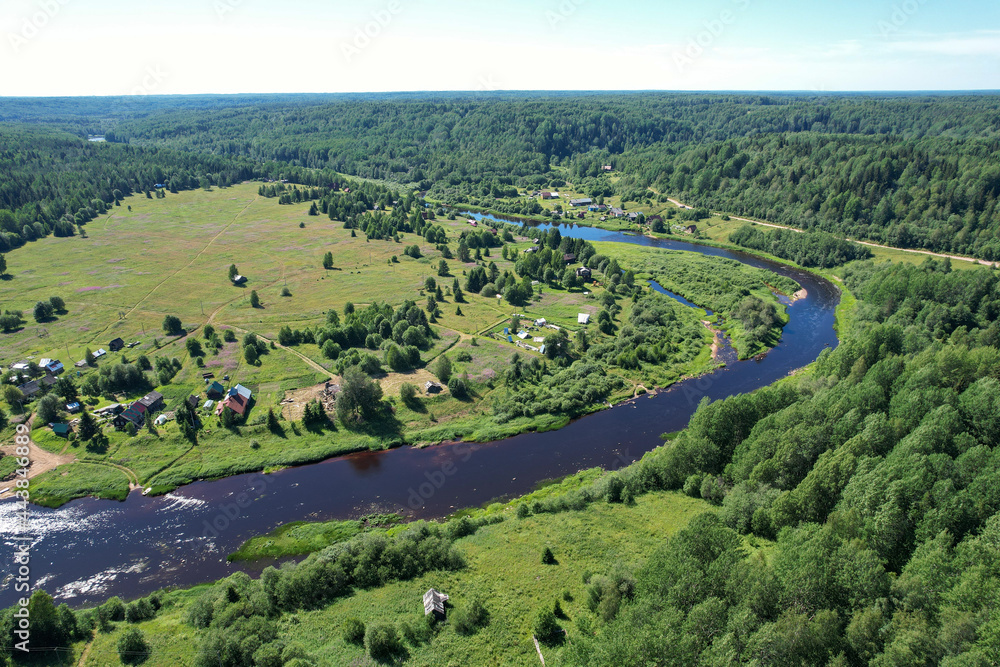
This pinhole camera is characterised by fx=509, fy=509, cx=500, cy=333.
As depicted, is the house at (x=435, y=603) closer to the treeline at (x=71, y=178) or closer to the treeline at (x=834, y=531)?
the treeline at (x=834, y=531)

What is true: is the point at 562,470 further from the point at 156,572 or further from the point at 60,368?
the point at 60,368

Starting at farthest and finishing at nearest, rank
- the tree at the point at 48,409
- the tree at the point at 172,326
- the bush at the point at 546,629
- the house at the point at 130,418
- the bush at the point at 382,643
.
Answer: the tree at the point at 172,326 → the house at the point at 130,418 → the tree at the point at 48,409 → the bush at the point at 546,629 → the bush at the point at 382,643

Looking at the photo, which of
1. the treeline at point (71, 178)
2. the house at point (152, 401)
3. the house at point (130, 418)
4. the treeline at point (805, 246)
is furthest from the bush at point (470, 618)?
the treeline at point (71, 178)

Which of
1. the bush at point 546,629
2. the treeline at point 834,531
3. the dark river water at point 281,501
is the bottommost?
the dark river water at point 281,501

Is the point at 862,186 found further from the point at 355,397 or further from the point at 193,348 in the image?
the point at 193,348

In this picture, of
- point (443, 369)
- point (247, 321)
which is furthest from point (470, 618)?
point (247, 321)

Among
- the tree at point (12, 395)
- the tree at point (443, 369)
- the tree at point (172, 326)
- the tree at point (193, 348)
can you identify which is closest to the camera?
the tree at point (12, 395)
